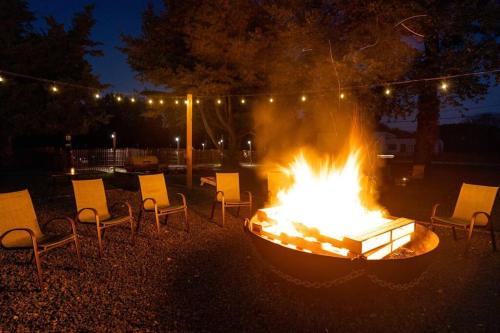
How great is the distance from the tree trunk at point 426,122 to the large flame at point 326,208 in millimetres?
9416

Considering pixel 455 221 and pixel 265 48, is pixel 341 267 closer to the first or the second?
pixel 455 221

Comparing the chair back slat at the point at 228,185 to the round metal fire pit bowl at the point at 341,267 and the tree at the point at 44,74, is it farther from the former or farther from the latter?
the tree at the point at 44,74

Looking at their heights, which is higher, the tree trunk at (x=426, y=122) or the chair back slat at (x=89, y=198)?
the tree trunk at (x=426, y=122)

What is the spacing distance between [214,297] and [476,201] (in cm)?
469

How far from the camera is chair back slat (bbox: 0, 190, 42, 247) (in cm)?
411

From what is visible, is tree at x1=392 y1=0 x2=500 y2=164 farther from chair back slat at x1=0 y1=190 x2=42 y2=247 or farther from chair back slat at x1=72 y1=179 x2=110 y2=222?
chair back slat at x1=0 y1=190 x2=42 y2=247

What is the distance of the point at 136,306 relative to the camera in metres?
3.49

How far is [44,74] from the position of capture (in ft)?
63.0

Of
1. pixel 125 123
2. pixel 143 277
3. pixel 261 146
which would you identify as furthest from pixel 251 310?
pixel 125 123

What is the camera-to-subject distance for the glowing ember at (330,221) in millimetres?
3758

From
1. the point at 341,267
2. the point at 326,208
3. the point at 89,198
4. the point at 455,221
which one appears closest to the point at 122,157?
the point at 89,198

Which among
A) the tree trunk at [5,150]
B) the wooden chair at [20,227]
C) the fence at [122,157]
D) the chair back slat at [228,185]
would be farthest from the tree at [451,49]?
the tree trunk at [5,150]

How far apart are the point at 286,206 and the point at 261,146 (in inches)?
735

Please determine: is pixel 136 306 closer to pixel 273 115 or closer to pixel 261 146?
pixel 273 115
